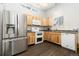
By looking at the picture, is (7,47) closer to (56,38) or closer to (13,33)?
(13,33)

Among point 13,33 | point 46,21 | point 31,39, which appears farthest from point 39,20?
point 13,33

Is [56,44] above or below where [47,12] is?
below

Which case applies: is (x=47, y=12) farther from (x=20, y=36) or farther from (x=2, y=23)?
(x=2, y=23)

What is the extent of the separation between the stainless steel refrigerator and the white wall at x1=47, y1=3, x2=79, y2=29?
37.5 inches

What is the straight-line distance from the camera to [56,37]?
2836mm

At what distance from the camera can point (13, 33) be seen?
1.88m

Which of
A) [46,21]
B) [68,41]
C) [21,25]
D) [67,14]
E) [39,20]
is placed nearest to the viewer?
[21,25]

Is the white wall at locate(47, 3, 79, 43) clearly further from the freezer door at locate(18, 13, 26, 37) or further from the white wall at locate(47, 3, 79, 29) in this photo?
the freezer door at locate(18, 13, 26, 37)

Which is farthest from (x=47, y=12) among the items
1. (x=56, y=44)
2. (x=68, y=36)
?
(x=56, y=44)

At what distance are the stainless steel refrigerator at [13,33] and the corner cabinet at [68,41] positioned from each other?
1312 millimetres

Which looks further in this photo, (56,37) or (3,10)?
(56,37)

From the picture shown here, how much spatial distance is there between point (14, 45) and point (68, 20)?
5.49 feet

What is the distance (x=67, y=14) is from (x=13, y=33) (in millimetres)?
1623

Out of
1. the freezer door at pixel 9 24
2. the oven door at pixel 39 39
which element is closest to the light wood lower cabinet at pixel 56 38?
the oven door at pixel 39 39
